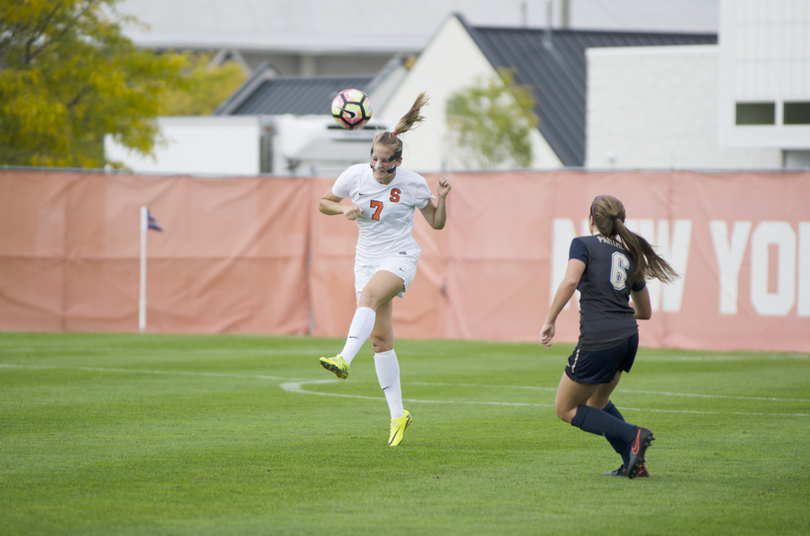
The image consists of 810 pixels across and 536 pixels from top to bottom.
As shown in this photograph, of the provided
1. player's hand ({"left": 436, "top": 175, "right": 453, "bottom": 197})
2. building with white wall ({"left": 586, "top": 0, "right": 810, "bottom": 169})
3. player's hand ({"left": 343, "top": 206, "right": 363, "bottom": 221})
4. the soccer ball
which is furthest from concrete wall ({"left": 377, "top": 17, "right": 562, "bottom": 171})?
player's hand ({"left": 343, "top": 206, "right": 363, "bottom": 221})

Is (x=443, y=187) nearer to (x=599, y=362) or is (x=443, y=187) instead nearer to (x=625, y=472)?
(x=599, y=362)

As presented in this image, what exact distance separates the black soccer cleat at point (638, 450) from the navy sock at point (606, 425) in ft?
0.12

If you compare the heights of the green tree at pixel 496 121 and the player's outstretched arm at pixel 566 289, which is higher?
the green tree at pixel 496 121

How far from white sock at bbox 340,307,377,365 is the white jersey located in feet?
1.69

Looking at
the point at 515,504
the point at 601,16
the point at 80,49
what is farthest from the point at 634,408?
the point at 601,16

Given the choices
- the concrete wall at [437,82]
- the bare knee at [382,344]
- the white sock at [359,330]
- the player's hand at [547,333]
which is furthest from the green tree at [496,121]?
the player's hand at [547,333]

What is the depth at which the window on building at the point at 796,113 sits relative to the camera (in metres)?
22.3

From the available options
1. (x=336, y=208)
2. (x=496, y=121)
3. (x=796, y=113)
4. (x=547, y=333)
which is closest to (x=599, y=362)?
(x=547, y=333)

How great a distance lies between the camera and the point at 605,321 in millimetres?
6246

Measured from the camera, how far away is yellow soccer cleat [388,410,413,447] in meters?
7.43

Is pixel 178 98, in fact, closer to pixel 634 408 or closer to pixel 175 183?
pixel 175 183

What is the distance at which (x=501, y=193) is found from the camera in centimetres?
1777

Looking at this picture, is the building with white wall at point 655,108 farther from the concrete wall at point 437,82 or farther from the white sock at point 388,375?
the white sock at point 388,375

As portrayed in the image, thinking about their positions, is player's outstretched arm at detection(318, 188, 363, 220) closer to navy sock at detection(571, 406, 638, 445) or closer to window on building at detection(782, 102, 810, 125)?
navy sock at detection(571, 406, 638, 445)
